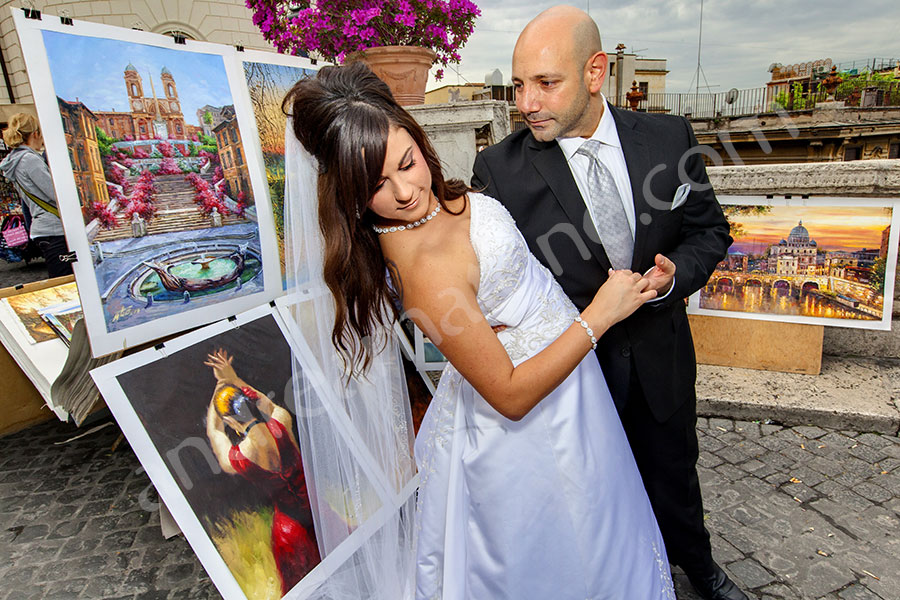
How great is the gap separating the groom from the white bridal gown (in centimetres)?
21

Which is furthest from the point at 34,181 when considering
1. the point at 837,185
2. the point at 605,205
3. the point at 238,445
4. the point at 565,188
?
the point at 837,185

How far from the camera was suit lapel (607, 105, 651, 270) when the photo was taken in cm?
184

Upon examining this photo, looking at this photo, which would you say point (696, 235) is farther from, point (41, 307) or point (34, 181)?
point (34, 181)

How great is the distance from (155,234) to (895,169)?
4149 millimetres

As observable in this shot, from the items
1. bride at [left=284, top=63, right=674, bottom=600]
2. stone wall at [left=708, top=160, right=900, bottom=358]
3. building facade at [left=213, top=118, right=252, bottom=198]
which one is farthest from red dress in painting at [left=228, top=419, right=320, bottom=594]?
stone wall at [left=708, top=160, right=900, bottom=358]

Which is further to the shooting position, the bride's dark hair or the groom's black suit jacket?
the groom's black suit jacket

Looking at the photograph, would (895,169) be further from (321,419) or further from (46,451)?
(46,451)

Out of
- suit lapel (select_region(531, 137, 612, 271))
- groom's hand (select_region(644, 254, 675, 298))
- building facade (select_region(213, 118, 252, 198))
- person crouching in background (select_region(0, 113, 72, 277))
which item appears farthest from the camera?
person crouching in background (select_region(0, 113, 72, 277))

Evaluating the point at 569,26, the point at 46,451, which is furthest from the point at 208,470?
the point at 46,451

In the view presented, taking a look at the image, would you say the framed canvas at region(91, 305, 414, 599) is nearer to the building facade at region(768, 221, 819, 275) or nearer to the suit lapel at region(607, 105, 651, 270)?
the suit lapel at region(607, 105, 651, 270)

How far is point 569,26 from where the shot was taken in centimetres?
172

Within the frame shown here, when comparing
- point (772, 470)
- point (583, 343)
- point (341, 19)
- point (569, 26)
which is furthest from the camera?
point (341, 19)

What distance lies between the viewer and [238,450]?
223 centimetres

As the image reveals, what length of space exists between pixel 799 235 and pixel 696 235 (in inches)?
90.8
